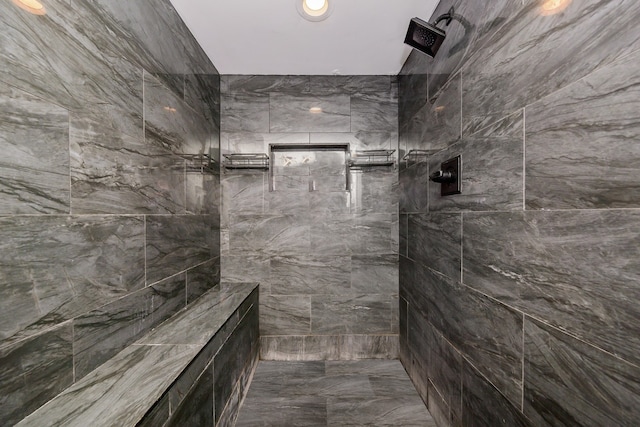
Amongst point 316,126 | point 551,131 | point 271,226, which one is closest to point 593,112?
point 551,131

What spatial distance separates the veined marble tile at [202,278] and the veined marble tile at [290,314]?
52cm

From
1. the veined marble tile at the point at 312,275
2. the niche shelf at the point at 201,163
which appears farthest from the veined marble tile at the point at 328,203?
the niche shelf at the point at 201,163

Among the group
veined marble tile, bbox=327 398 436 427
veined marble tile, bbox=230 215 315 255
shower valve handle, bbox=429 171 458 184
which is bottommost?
veined marble tile, bbox=327 398 436 427

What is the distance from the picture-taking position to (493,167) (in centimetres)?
111

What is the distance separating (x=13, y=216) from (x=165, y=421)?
0.82 m

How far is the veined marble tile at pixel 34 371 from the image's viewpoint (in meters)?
0.73

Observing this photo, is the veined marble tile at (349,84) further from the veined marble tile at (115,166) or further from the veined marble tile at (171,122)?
the veined marble tile at (115,166)

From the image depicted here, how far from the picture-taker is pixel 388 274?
2408 mm

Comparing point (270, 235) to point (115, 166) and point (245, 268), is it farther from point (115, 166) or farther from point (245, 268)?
point (115, 166)

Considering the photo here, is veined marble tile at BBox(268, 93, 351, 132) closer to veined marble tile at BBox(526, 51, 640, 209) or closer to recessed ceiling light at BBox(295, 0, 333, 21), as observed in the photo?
recessed ceiling light at BBox(295, 0, 333, 21)

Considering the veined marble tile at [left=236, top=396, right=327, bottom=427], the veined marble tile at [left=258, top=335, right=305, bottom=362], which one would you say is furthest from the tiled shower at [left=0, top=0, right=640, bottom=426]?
the veined marble tile at [left=258, top=335, right=305, bottom=362]

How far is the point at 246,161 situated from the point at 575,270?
2.27 metres

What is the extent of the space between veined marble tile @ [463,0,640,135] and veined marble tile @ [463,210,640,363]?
0.42m

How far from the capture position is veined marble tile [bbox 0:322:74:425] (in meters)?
0.73
